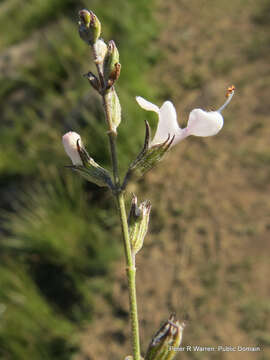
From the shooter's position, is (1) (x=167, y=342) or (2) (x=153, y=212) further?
(2) (x=153, y=212)

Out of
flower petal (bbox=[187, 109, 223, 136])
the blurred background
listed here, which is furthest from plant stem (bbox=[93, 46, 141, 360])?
the blurred background

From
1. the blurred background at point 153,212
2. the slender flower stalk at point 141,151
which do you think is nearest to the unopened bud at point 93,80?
the slender flower stalk at point 141,151

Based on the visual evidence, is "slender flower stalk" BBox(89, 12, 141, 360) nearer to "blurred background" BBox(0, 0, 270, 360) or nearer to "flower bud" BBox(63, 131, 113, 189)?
"flower bud" BBox(63, 131, 113, 189)

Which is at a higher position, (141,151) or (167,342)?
(141,151)


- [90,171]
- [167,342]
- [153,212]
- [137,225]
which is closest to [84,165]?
[90,171]

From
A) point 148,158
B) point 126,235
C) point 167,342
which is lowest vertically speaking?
point 167,342

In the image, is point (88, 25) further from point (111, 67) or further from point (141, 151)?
point (141, 151)
